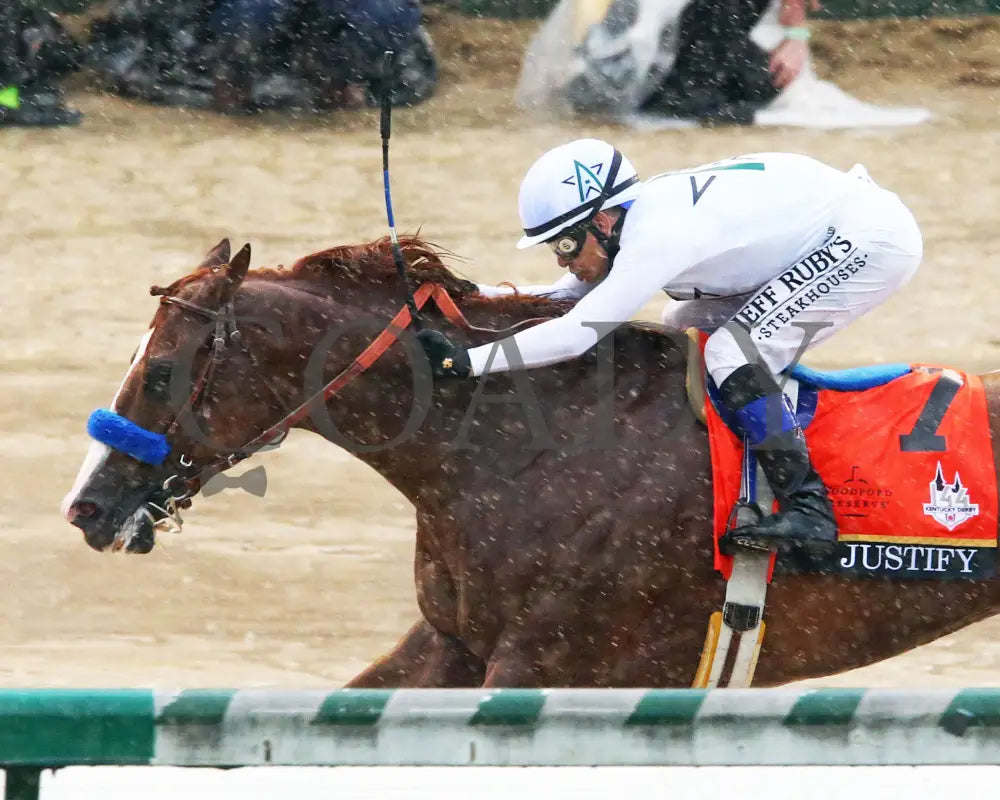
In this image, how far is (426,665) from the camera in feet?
15.2

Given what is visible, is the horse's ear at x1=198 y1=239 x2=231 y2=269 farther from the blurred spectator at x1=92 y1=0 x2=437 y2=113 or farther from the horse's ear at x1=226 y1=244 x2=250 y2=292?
the blurred spectator at x1=92 y1=0 x2=437 y2=113

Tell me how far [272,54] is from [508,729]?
9850 mm

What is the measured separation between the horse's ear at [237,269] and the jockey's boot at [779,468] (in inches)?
52.4

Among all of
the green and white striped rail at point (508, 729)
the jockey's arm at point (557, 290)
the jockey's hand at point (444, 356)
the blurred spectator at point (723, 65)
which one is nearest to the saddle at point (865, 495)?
the jockey's arm at point (557, 290)

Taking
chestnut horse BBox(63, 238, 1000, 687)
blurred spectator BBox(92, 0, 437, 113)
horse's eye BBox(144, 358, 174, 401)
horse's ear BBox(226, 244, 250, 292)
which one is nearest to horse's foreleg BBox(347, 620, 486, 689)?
chestnut horse BBox(63, 238, 1000, 687)

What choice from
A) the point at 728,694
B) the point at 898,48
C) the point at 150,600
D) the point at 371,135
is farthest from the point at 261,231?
the point at 728,694

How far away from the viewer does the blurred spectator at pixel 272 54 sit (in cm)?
1222

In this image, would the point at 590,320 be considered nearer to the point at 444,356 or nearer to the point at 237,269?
the point at 444,356

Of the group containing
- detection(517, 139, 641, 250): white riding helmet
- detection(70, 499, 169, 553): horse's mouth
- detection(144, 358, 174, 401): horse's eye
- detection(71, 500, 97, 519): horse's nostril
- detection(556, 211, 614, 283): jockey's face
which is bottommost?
detection(70, 499, 169, 553): horse's mouth

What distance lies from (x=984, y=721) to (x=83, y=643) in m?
4.00

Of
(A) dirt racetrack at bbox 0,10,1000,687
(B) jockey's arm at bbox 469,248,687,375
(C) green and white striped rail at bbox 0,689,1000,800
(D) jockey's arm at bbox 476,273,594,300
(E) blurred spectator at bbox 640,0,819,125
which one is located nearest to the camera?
(C) green and white striped rail at bbox 0,689,1000,800

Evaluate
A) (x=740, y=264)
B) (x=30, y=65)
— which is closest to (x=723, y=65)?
(x=30, y=65)

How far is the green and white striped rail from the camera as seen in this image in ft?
10.8
